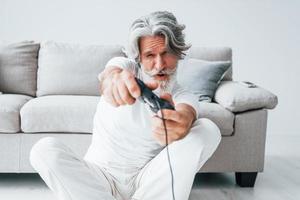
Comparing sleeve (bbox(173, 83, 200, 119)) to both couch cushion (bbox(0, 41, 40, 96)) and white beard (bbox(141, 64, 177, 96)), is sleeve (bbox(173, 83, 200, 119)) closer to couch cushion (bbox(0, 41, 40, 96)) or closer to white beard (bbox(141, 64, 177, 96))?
Result: white beard (bbox(141, 64, 177, 96))

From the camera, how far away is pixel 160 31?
1.54 metres

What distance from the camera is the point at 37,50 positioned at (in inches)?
125

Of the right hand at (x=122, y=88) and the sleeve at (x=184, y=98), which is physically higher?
the right hand at (x=122, y=88)

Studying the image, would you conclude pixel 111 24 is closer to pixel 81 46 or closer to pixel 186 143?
pixel 81 46

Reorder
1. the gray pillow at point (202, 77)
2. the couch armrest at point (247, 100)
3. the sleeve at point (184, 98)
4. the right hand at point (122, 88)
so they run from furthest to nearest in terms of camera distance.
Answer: the gray pillow at point (202, 77) → the couch armrest at point (247, 100) → the sleeve at point (184, 98) → the right hand at point (122, 88)

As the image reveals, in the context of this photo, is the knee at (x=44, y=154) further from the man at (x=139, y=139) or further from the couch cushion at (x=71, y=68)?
the couch cushion at (x=71, y=68)

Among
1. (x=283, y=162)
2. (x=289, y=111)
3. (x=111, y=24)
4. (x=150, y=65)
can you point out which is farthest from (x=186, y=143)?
(x=289, y=111)

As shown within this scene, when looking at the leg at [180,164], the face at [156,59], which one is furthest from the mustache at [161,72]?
the leg at [180,164]

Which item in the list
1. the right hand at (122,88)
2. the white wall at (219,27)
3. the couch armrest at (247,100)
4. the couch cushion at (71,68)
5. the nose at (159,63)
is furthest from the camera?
the white wall at (219,27)

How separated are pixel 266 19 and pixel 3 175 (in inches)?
98.6

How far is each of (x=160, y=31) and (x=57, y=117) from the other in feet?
3.76

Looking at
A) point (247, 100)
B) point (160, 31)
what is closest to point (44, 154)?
point (160, 31)

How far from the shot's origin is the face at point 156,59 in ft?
5.10

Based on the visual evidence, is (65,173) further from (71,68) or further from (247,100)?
(71,68)
